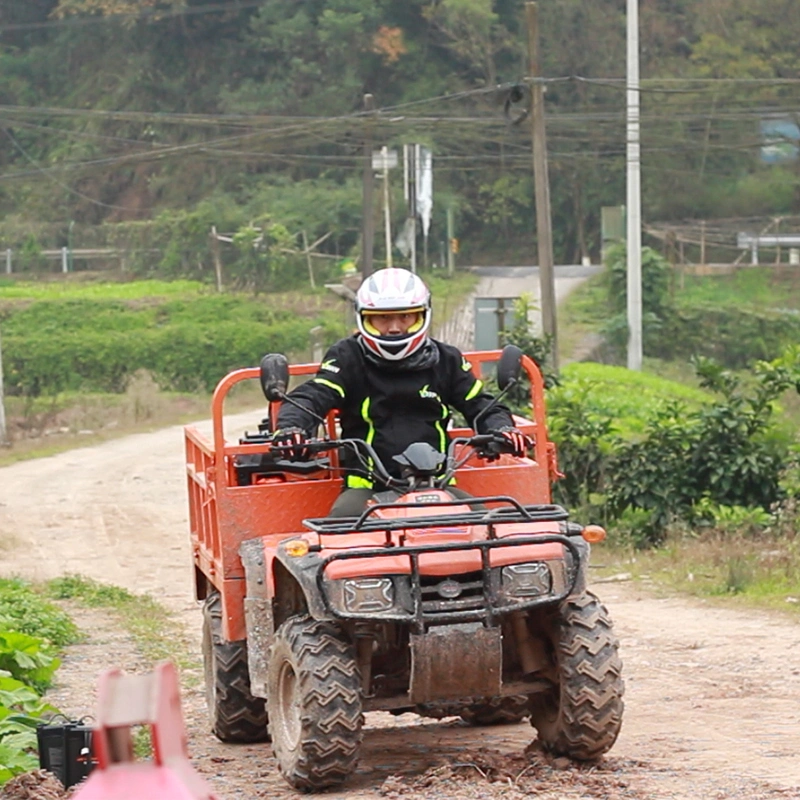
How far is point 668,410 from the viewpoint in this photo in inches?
723

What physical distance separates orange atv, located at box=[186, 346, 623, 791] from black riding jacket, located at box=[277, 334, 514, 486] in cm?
13

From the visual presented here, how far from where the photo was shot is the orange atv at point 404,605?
6641 millimetres

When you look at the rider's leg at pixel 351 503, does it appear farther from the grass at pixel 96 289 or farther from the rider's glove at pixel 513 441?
the grass at pixel 96 289

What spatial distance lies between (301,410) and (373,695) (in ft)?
4.22

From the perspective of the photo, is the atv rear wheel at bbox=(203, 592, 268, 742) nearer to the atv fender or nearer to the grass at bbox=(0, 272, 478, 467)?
the atv fender

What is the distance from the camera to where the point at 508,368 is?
7.55m

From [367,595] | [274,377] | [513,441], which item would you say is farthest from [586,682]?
[274,377]

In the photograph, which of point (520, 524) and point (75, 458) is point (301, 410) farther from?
point (75, 458)

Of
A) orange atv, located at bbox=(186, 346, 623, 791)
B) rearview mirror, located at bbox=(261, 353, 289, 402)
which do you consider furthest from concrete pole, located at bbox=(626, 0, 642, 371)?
rearview mirror, located at bbox=(261, 353, 289, 402)

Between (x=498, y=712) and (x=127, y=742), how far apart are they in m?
5.92

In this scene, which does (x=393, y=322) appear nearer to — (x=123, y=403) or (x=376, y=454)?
(x=376, y=454)

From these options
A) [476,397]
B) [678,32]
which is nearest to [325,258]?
[678,32]

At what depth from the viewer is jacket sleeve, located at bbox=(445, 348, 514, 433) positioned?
7793mm

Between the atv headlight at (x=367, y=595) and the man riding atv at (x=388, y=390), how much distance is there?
765 millimetres
